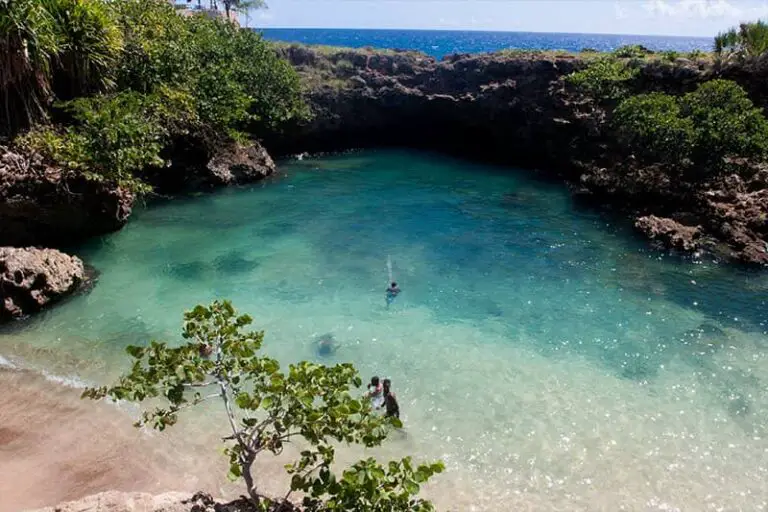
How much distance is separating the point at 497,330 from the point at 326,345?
19.9 ft

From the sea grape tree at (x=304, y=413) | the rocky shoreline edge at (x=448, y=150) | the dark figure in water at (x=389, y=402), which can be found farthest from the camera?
the rocky shoreline edge at (x=448, y=150)

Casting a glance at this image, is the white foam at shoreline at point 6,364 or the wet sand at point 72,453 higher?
the white foam at shoreline at point 6,364

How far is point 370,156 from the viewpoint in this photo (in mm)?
48031

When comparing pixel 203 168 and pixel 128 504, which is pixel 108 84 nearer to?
pixel 203 168

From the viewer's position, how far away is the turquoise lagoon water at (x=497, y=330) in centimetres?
1299

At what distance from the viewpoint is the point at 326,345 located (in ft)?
57.9

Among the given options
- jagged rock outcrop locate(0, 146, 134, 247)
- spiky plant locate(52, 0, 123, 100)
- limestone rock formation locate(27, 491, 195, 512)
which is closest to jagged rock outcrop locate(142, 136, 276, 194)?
spiky plant locate(52, 0, 123, 100)

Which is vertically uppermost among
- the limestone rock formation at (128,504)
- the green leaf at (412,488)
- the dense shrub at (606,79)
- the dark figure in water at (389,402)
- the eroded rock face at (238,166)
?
the dense shrub at (606,79)

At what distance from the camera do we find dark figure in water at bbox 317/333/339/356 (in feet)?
56.8

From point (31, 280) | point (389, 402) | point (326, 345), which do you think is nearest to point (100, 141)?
point (31, 280)

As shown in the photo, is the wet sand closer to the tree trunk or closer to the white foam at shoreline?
the white foam at shoreline

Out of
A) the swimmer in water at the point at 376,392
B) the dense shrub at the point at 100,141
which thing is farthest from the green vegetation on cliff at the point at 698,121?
the dense shrub at the point at 100,141

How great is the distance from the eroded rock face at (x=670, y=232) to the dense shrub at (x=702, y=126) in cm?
374

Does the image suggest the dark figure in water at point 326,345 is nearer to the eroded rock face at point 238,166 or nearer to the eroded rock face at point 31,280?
the eroded rock face at point 31,280
